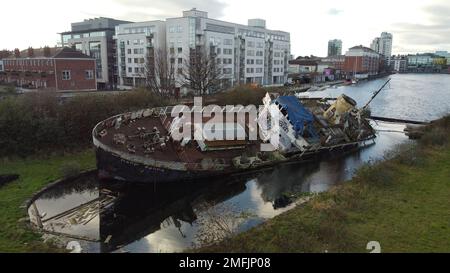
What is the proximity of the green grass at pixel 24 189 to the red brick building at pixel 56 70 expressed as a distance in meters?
33.7

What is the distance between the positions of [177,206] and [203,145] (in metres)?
4.68

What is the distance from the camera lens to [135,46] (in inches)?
2773

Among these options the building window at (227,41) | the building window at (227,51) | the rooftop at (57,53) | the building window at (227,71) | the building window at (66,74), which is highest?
the building window at (227,41)

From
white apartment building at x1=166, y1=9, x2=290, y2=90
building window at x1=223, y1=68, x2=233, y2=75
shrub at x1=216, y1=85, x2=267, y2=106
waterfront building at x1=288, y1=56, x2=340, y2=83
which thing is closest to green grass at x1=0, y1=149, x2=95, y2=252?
shrub at x1=216, y1=85, x2=267, y2=106

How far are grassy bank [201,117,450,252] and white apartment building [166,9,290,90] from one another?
33976 mm

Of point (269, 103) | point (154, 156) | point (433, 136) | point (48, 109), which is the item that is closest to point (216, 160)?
point (154, 156)

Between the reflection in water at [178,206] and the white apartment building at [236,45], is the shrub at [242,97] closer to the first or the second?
the white apartment building at [236,45]

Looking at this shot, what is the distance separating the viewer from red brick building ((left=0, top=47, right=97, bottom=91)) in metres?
54.7

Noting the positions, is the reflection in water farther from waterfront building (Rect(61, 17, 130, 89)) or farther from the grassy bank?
waterfront building (Rect(61, 17, 130, 89))

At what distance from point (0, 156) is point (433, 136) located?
30.1 meters

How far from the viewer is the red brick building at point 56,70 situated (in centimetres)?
5469

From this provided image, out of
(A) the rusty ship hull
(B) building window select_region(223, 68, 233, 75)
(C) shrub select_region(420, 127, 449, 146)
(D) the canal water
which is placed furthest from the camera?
(B) building window select_region(223, 68, 233, 75)

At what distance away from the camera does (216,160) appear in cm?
2122

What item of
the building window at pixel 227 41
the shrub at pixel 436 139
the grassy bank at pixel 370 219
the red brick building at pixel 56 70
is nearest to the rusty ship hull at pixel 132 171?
the grassy bank at pixel 370 219
